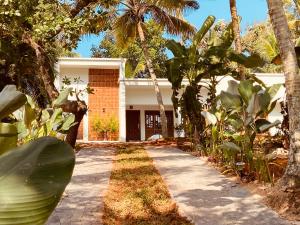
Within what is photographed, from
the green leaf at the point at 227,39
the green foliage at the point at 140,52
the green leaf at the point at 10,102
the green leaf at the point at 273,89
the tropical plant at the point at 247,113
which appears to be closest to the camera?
the green leaf at the point at 10,102

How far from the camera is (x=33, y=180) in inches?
27.0

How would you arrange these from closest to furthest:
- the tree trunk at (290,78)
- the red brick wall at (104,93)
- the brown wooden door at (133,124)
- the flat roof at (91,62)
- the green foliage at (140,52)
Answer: the tree trunk at (290,78) → the flat roof at (91,62) → the red brick wall at (104,93) → the brown wooden door at (133,124) → the green foliage at (140,52)

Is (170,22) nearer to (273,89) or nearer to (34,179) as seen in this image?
(273,89)

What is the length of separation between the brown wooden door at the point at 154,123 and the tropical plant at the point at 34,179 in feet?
86.0

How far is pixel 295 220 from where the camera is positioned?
5496 millimetres

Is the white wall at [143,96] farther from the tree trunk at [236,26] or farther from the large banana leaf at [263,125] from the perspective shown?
the large banana leaf at [263,125]

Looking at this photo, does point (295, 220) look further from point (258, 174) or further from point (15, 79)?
point (15, 79)

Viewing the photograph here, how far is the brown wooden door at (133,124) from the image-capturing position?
2700cm

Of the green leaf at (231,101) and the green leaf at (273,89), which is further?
the green leaf at (231,101)

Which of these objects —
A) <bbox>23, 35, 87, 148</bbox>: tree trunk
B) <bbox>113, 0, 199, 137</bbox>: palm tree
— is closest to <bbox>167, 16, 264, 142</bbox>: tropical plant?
<bbox>23, 35, 87, 148</bbox>: tree trunk

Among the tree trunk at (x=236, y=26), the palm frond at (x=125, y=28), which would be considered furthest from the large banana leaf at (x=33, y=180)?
the palm frond at (x=125, y=28)

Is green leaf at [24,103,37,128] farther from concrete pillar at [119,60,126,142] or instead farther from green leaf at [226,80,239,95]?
concrete pillar at [119,60,126,142]

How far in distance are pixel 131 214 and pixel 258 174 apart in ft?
8.94

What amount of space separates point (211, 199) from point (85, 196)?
6.16 feet
